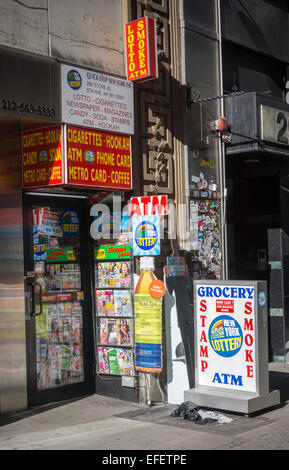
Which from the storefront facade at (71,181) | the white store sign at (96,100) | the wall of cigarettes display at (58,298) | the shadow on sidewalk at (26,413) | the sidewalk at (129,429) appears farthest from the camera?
the wall of cigarettes display at (58,298)

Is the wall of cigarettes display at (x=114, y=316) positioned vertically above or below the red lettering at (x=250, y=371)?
above

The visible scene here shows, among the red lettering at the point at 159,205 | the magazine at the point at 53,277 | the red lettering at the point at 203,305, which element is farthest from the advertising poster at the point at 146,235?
the magazine at the point at 53,277

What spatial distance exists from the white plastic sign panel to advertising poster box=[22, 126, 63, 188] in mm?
2153

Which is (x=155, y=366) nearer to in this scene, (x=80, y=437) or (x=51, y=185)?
(x=80, y=437)

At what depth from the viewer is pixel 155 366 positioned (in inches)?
309

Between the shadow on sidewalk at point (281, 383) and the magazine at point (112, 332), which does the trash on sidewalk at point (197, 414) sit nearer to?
the shadow on sidewalk at point (281, 383)

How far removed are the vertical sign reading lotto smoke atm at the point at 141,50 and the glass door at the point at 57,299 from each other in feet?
5.95

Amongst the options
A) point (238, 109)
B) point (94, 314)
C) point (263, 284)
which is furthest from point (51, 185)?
point (238, 109)

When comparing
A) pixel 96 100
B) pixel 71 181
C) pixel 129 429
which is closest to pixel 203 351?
pixel 129 429

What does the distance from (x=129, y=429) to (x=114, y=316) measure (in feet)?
6.37

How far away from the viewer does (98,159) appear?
26.2 feet

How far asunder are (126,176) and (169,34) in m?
2.25

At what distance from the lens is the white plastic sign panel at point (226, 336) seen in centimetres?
731

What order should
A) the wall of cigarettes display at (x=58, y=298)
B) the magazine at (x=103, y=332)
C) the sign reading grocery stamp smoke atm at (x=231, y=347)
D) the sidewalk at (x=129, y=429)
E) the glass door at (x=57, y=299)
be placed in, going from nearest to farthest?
the sidewalk at (x=129, y=429) < the sign reading grocery stamp smoke atm at (x=231, y=347) < the glass door at (x=57, y=299) < the wall of cigarettes display at (x=58, y=298) < the magazine at (x=103, y=332)
